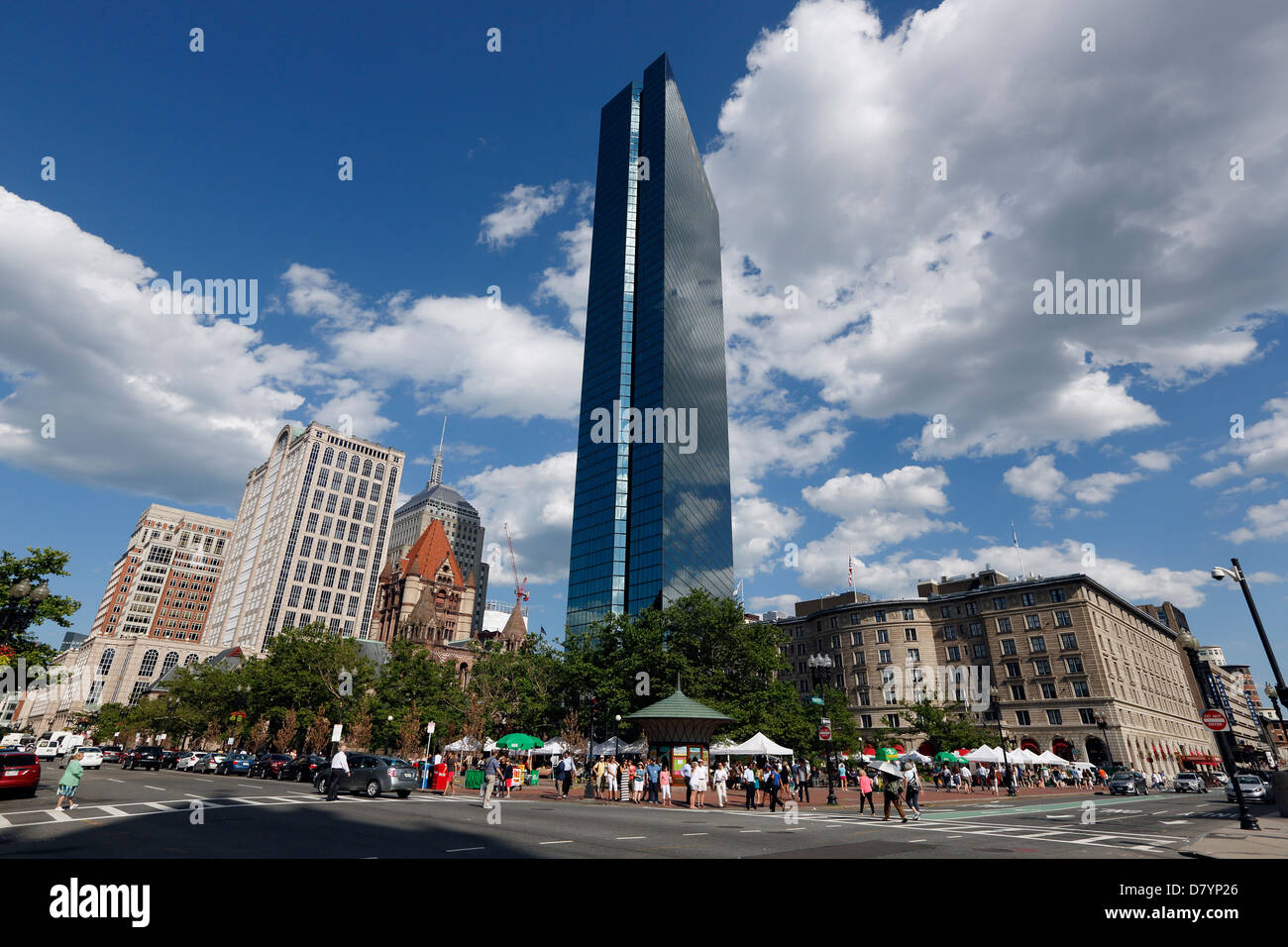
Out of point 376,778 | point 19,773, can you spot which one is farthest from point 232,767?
point 376,778

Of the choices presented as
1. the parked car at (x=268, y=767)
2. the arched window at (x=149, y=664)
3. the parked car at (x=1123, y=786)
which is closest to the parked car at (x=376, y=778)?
the parked car at (x=268, y=767)

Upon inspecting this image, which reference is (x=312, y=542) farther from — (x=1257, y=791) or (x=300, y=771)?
(x=1257, y=791)

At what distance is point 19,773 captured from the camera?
23.2 metres

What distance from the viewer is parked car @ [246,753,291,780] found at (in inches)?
1697

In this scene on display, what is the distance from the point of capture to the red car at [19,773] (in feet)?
75.4

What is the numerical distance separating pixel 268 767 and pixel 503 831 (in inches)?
1498

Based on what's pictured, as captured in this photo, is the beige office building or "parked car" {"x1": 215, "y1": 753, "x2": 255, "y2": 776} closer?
"parked car" {"x1": 215, "y1": 753, "x2": 255, "y2": 776}

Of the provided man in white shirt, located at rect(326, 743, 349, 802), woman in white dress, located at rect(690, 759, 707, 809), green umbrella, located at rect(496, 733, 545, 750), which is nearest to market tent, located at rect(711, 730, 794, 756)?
woman in white dress, located at rect(690, 759, 707, 809)

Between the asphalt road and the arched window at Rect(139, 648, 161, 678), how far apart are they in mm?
170907

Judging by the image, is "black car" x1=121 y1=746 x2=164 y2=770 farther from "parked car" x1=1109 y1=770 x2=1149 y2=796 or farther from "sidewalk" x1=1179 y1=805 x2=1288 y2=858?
"parked car" x1=1109 y1=770 x2=1149 y2=796
